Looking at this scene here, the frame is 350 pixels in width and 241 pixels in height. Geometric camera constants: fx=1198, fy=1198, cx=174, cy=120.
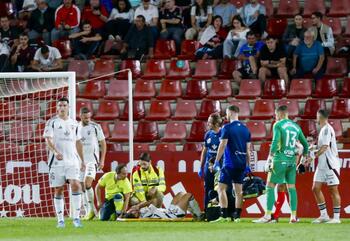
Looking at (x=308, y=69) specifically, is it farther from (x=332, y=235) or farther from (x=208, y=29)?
(x=332, y=235)

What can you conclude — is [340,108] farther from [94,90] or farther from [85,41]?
[85,41]

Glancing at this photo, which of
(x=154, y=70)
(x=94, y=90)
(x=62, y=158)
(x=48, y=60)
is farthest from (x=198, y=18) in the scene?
(x=62, y=158)

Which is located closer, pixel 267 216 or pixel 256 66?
pixel 267 216

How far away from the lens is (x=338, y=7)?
28.3 metres

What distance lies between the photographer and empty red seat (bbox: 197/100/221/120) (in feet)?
87.0

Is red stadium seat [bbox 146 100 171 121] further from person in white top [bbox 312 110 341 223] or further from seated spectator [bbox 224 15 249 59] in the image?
person in white top [bbox 312 110 341 223]

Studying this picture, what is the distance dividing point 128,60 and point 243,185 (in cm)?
805

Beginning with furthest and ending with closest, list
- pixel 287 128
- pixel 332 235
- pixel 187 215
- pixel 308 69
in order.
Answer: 1. pixel 308 69
2. pixel 187 215
3. pixel 287 128
4. pixel 332 235

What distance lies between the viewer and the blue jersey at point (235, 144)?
66.5 ft

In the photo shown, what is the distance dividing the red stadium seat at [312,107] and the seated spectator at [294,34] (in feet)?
4.63

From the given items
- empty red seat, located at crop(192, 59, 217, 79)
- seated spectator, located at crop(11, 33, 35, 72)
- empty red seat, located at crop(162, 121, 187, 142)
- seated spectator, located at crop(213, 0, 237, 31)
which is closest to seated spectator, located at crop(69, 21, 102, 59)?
seated spectator, located at crop(11, 33, 35, 72)

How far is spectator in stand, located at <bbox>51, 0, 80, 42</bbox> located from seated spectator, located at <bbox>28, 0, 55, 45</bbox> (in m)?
0.20

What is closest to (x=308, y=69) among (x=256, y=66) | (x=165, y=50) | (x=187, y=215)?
(x=256, y=66)

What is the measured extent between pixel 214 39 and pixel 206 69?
2.45ft
